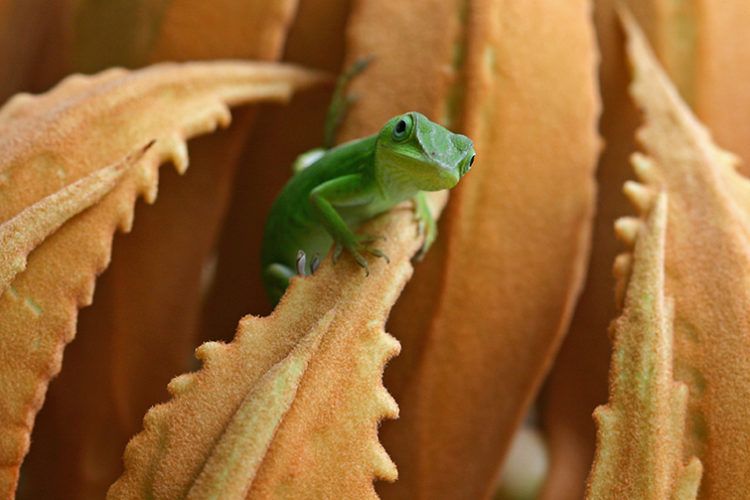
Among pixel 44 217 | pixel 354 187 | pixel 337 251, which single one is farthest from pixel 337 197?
pixel 44 217

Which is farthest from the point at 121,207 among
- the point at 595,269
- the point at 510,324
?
the point at 595,269

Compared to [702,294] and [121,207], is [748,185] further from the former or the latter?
[121,207]

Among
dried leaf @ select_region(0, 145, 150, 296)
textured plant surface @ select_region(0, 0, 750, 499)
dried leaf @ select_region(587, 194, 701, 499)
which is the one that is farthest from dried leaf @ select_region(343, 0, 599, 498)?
dried leaf @ select_region(0, 145, 150, 296)

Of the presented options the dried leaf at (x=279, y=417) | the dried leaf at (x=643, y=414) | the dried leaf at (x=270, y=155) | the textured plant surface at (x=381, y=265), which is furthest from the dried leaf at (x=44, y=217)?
the dried leaf at (x=643, y=414)

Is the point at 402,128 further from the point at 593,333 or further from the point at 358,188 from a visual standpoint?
A: the point at 593,333

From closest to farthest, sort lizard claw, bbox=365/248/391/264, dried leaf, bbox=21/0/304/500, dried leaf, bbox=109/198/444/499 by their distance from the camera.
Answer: dried leaf, bbox=109/198/444/499, lizard claw, bbox=365/248/391/264, dried leaf, bbox=21/0/304/500

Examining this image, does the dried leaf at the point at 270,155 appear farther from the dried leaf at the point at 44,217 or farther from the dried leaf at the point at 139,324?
the dried leaf at the point at 44,217

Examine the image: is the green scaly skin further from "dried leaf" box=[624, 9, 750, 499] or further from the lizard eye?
"dried leaf" box=[624, 9, 750, 499]
